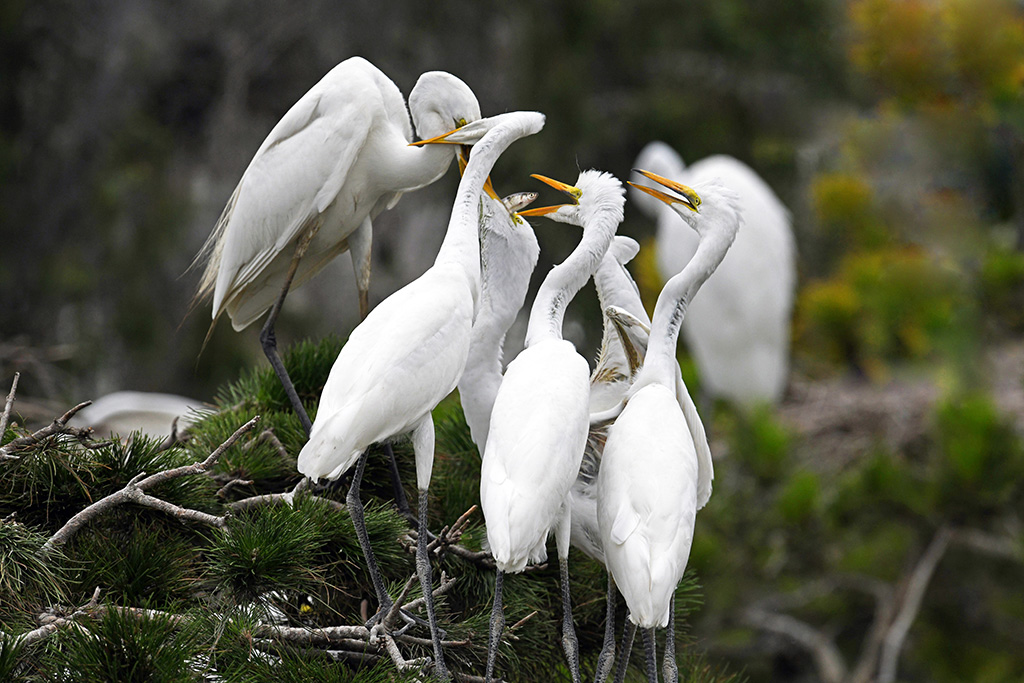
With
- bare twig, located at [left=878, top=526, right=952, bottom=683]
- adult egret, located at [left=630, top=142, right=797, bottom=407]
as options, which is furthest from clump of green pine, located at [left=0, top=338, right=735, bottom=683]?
adult egret, located at [left=630, top=142, right=797, bottom=407]

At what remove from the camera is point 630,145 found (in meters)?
6.52

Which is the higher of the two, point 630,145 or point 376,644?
point 376,644

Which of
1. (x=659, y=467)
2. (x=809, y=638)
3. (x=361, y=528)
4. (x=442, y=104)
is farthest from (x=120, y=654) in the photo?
(x=809, y=638)

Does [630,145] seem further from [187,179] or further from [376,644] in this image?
[376,644]

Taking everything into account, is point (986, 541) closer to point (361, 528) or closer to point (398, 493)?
point (398, 493)

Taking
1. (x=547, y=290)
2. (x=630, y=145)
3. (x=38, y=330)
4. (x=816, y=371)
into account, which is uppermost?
(x=547, y=290)

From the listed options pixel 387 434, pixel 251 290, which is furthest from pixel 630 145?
pixel 387 434

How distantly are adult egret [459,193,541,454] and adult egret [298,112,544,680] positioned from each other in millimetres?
168

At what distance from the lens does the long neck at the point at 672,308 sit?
1461mm

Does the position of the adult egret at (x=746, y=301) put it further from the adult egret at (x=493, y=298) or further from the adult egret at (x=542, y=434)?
the adult egret at (x=542, y=434)

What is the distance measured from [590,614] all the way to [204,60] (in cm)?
491

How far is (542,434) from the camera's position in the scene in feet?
4.14

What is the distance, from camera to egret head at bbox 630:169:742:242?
4.90 feet

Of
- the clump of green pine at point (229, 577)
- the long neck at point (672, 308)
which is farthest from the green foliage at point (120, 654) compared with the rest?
the long neck at point (672, 308)
